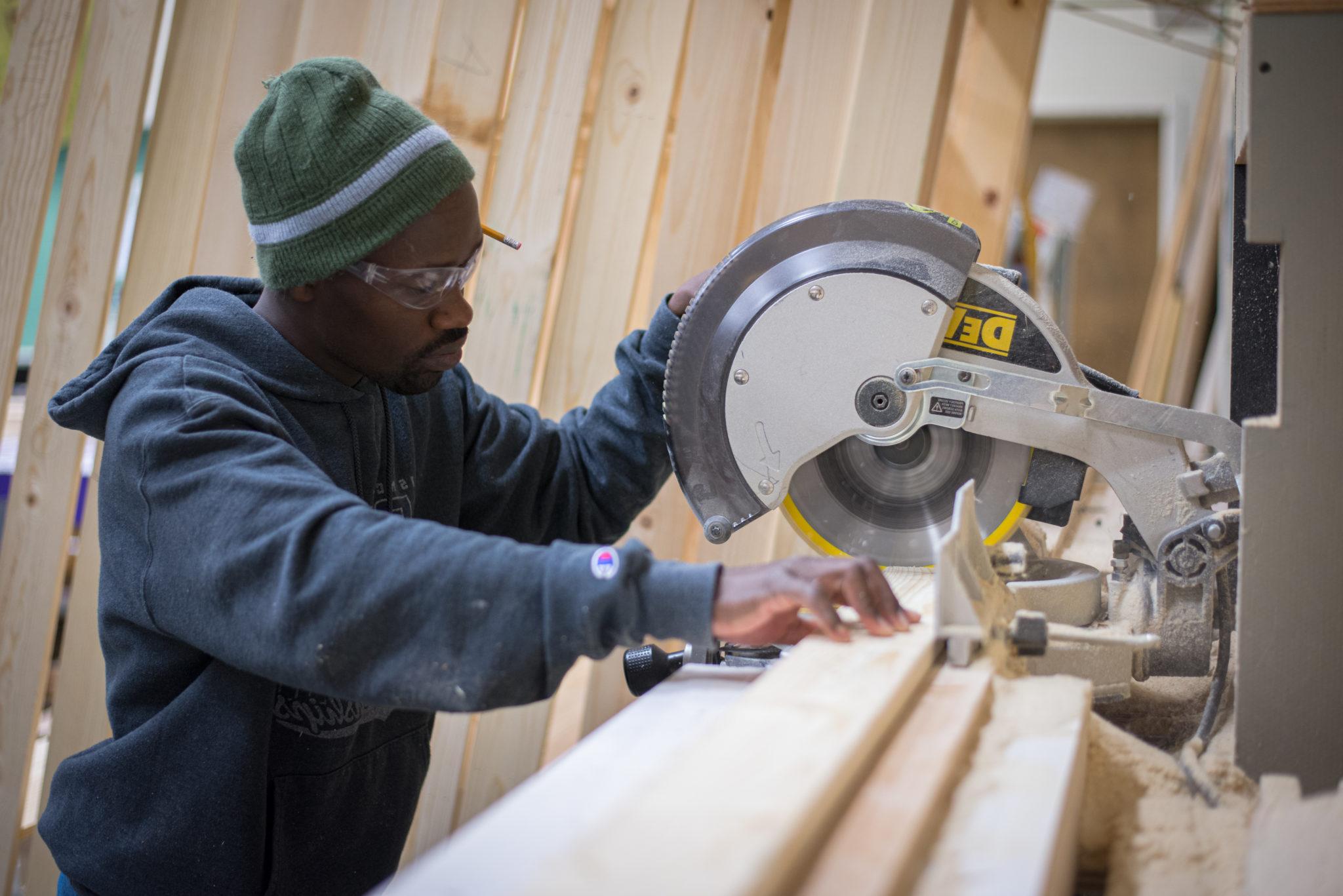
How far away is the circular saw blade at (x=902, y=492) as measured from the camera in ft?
4.51

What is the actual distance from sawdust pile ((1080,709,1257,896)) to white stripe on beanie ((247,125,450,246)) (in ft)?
3.48

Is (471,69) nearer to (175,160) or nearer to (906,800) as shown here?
(175,160)

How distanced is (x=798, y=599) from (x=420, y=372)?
0.71m

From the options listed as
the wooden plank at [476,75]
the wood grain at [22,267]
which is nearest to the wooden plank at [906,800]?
the wooden plank at [476,75]

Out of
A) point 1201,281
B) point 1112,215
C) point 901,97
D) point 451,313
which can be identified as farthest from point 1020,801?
point 1112,215

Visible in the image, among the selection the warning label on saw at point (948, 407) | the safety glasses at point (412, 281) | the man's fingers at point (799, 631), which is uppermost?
the safety glasses at point (412, 281)

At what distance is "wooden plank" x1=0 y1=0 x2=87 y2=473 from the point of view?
2512 millimetres

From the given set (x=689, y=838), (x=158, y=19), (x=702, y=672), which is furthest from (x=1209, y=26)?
(x=689, y=838)

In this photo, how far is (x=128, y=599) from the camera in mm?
1333

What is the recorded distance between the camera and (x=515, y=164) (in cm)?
236

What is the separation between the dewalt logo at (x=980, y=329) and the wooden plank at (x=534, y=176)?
1.18 m

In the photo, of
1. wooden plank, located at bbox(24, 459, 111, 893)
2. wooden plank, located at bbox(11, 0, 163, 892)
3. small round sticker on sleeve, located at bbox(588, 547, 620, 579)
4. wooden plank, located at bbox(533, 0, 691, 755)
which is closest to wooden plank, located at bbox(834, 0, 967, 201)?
wooden plank, located at bbox(533, 0, 691, 755)

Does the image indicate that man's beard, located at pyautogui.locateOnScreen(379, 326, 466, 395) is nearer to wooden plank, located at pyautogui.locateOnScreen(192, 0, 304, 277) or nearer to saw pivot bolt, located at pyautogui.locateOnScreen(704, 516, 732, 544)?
saw pivot bolt, located at pyautogui.locateOnScreen(704, 516, 732, 544)

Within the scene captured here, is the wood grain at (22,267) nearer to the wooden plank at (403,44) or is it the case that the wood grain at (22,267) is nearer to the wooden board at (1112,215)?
the wooden plank at (403,44)
